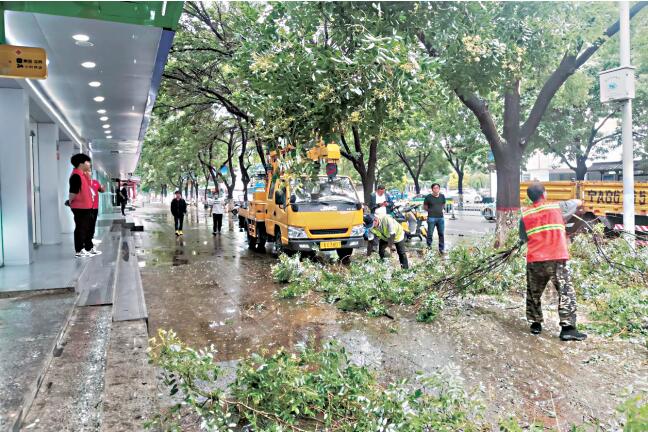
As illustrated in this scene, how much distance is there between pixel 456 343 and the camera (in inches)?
202

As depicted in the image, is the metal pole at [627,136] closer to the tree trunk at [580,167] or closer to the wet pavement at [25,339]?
the wet pavement at [25,339]

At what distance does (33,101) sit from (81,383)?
6.69 metres

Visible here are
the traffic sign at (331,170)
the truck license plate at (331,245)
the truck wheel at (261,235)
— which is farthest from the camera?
the truck wheel at (261,235)

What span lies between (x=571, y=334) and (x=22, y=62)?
6951 millimetres

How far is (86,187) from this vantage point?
7723mm

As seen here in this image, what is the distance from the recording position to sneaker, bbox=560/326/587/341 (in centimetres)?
506

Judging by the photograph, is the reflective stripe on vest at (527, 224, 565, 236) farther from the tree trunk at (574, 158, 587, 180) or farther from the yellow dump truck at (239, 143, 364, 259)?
the tree trunk at (574, 158, 587, 180)

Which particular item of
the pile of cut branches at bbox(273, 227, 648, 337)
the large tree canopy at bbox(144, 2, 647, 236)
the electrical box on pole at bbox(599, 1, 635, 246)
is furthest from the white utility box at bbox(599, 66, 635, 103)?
the pile of cut branches at bbox(273, 227, 648, 337)

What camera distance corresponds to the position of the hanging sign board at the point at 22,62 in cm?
536

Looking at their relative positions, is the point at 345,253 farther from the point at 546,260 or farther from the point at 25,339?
the point at 25,339

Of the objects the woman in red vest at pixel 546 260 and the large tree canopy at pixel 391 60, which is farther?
the woman in red vest at pixel 546 260

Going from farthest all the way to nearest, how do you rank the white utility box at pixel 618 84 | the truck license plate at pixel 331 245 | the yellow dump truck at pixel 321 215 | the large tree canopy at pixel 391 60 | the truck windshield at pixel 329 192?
the truck windshield at pixel 329 192, the truck license plate at pixel 331 245, the yellow dump truck at pixel 321 215, the white utility box at pixel 618 84, the large tree canopy at pixel 391 60

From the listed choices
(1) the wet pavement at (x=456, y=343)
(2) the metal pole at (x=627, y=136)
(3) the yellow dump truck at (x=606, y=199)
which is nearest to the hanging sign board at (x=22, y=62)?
(1) the wet pavement at (x=456, y=343)

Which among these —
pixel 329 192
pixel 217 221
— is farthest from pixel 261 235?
pixel 217 221
